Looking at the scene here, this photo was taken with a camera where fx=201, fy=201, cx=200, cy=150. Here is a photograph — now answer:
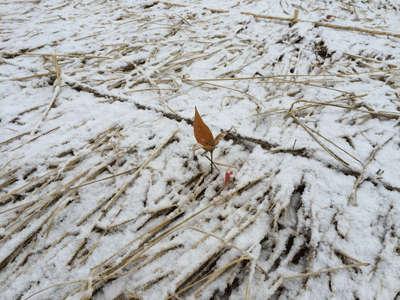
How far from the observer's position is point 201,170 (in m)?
0.97

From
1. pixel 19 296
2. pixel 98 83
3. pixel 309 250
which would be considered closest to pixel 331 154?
pixel 309 250

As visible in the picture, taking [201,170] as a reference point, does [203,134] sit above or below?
above

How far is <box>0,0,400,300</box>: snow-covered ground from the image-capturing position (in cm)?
67

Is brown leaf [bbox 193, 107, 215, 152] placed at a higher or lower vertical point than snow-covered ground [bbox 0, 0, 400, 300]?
higher

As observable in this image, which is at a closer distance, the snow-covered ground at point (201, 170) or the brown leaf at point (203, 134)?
the snow-covered ground at point (201, 170)

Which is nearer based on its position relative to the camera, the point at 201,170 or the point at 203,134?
the point at 203,134

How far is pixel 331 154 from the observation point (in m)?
0.98

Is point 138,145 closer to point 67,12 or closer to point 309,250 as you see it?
point 309,250

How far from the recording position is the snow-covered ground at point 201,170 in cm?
67

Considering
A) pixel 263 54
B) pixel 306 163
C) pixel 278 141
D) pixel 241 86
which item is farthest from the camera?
pixel 263 54

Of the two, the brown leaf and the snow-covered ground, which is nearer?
the snow-covered ground

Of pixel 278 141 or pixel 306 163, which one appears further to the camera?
pixel 278 141

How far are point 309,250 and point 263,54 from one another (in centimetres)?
161

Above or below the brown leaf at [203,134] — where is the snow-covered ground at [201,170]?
below
